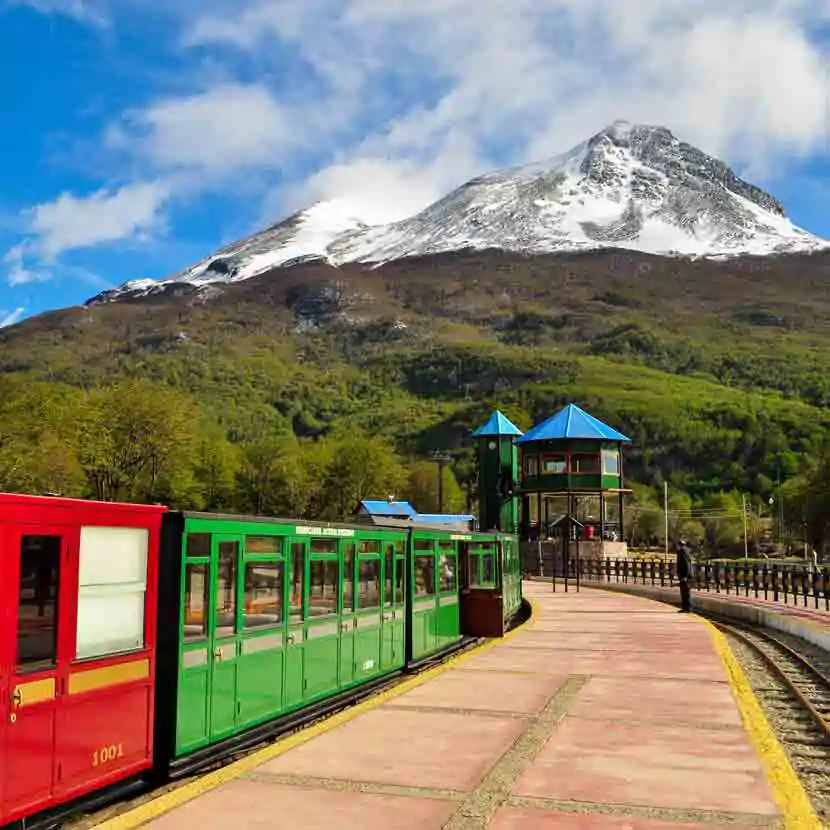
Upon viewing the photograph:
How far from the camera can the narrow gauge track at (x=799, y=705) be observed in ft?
30.1

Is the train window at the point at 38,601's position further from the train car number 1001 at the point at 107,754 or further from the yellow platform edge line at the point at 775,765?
the yellow platform edge line at the point at 775,765

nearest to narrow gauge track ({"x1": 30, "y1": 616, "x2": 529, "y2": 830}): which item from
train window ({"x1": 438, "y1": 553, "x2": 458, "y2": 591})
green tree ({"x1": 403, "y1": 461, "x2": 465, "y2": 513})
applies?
train window ({"x1": 438, "y1": 553, "x2": 458, "y2": 591})

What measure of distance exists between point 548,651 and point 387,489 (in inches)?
2652

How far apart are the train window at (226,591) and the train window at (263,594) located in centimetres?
25

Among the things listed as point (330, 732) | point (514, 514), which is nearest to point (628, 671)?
point (330, 732)

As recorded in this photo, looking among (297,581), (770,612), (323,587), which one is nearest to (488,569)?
(770,612)

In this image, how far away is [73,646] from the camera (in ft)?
23.5

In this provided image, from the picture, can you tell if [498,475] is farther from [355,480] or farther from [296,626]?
[296,626]

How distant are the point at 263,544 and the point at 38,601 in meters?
3.16

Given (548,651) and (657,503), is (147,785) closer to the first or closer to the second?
(548,651)

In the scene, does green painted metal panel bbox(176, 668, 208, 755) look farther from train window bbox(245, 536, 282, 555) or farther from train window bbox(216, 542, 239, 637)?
train window bbox(245, 536, 282, 555)

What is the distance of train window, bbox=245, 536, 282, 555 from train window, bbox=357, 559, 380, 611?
2715mm

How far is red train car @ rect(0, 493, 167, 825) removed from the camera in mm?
6516

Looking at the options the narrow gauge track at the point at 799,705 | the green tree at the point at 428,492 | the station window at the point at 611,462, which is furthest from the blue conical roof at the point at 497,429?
the green tree at the point at 428,492
